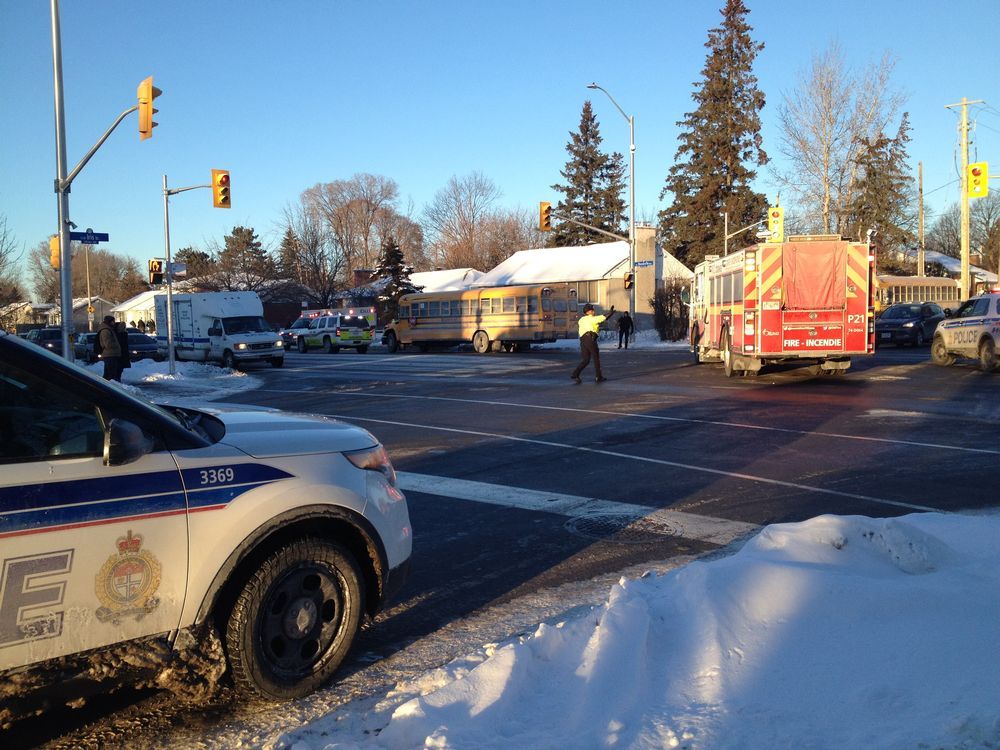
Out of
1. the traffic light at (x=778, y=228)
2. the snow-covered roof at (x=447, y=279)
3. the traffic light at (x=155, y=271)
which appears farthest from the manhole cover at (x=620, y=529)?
the snow-covered roof at (x=447, y=279)

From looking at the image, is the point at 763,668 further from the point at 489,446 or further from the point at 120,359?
the point at 120,359

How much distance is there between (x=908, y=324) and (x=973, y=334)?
12.5 meters

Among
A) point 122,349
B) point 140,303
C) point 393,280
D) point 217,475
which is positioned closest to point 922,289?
point 393,280

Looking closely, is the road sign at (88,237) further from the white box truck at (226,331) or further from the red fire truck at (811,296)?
the red fire truck at (811,296)

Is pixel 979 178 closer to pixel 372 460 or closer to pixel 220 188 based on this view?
pixel 220 188

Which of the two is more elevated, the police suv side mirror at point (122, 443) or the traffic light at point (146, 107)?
the traffic light at point (146, 107)

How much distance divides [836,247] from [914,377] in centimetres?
375

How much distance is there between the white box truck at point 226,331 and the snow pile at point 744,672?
2878 cm

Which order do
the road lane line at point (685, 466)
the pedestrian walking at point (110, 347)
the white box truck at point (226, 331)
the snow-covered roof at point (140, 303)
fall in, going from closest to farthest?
the road lane line at point (685, 466)
the pedestrian walking at point (110, 347)
the white box truck at point (226, 331)
the snow-covered roof at point (140, 303)

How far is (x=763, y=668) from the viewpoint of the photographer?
354cm

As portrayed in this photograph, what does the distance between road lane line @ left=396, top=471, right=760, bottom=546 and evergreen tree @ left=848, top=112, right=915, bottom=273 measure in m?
48.1

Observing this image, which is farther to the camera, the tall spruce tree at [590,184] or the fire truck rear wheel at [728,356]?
the tall spruce tree at [590,184]

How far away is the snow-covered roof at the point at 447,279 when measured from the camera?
69500 mm

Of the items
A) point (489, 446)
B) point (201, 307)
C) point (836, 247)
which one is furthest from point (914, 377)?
point (201, 307)
